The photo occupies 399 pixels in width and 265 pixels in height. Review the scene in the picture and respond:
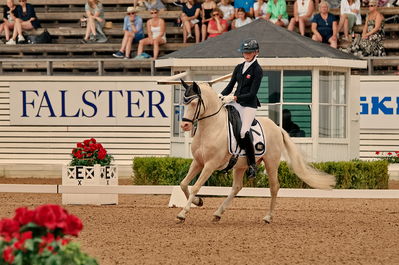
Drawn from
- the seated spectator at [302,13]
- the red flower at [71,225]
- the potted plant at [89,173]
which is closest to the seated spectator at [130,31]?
the seated spectator at [302,13]

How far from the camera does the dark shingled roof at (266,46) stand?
992 inches

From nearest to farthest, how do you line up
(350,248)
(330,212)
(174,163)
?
1. (350,248)
2. (330,212)
3. (174,163)

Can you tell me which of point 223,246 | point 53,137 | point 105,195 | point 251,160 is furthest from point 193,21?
point 223,246

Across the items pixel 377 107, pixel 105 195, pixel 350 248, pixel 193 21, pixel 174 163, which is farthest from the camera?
pixel 193 21

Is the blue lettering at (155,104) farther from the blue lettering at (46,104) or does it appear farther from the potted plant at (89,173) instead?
the potted plant at (89,173)

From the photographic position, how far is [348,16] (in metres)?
Answer: 29.4

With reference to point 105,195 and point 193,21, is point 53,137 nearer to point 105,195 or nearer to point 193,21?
point 193,21

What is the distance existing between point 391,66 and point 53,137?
8.48m

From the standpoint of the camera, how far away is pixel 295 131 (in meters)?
25.4

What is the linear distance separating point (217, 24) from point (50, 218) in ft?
72.4

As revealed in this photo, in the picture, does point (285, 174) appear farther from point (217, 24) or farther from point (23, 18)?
point (23, 18)

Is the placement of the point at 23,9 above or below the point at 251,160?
above

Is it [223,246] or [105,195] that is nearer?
[223,246]

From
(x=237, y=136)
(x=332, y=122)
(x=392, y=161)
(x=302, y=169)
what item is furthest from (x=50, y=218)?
(x=392, y=161)
